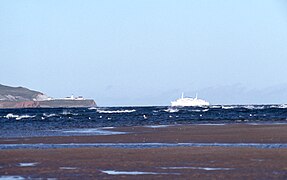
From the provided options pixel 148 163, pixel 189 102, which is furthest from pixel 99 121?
pixel 189 102

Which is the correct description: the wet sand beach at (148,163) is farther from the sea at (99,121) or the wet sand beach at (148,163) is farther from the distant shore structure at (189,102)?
the distant shore structure at (189,102)

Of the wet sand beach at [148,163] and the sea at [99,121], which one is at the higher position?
the sea at [99,121]

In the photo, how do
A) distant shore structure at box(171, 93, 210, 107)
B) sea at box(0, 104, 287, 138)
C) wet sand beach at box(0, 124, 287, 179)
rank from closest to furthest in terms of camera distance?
wet sand beach at box(0, 124, 287, 179) → sea at box(0, 104, 287, 138) → distant shore structure at box(171, 93, 210, 107)

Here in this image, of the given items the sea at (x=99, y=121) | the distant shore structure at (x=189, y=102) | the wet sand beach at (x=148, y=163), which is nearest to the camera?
the wet sand beach at (x=148, y=163)

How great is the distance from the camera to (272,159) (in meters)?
20.6

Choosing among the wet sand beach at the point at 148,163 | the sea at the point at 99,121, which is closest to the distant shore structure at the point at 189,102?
the sea at the point at 99,121

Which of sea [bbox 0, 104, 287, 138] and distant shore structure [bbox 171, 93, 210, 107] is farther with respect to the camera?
distant shore structure [bbox 171, 93, 210, 107]

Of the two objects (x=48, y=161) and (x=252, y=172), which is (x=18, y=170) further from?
(x=252, y=172)

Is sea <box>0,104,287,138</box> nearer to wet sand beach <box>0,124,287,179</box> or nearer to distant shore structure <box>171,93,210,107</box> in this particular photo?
wet sand beach <box>0,124,287,179</box>

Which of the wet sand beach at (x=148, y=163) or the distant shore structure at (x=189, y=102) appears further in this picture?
→ the distant shore structure at (x=189, y=102)

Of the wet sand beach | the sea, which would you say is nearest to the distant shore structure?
the sea

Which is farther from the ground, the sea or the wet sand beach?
the sea

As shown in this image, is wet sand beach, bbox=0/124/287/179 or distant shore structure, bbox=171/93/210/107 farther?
distant shore structure, bbox=171/93/210/107

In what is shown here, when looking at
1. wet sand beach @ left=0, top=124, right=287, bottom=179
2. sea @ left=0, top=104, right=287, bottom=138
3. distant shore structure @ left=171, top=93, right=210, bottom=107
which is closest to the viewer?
wet sand beach @ left=0, top=124, right=287, bottom=179
